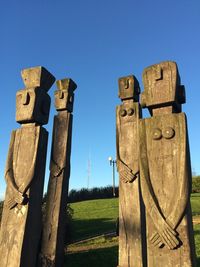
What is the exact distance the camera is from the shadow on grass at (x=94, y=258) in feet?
28.0

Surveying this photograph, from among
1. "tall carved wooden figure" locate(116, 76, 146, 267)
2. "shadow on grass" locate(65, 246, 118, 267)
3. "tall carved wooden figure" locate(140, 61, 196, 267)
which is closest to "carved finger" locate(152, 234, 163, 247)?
"tall carved wooden figure" locate(140, 61, 196, 267)

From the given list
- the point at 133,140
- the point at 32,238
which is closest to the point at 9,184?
the point at 32,238

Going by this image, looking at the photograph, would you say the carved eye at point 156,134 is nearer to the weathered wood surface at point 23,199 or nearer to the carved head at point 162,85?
the carved head at point 162,85

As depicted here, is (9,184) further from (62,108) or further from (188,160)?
(188,160)

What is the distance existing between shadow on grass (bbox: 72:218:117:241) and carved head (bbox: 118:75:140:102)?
30.3 feet

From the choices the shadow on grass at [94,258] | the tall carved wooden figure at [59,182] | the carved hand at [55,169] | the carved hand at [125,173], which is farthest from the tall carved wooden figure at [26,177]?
the shadow on grass at [94,258]

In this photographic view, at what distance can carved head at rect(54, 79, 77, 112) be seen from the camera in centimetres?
661

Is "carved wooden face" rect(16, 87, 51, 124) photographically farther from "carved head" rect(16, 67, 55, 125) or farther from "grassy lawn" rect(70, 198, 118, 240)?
"grassy lawn" rect(70, 198, 118, 240)

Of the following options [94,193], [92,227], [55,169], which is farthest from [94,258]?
[94,193]

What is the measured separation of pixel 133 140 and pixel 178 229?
245cm

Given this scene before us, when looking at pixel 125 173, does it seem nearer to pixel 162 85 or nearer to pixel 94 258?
pixel 162 85

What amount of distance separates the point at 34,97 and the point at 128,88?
5.98 ft

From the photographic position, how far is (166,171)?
12.2 feet

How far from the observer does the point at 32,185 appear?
4.84m
